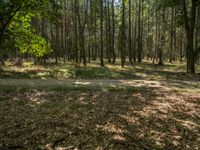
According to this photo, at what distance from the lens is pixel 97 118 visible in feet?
29.4

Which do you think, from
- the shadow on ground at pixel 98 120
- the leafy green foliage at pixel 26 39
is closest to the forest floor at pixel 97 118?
the shadow on ground at pixel 98 120

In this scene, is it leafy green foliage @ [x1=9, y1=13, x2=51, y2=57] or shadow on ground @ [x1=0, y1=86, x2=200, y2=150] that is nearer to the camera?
shadow on ground @ [x1=0, y1=86, x2=200, y2=150]

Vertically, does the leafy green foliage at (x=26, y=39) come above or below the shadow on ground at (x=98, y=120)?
above

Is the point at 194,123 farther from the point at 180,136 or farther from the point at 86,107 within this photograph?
the point at 86,107

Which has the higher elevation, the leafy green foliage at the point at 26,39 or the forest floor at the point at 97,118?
the leafy green foliage at the point at 26,39

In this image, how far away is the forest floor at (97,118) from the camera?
295 inches

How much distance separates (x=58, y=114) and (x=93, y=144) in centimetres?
231

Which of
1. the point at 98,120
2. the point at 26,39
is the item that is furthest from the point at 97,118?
the point at 26,39

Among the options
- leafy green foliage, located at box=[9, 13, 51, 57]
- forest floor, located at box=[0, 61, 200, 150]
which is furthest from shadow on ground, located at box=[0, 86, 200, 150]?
leafy green foliage, located at box=[9, 13, 51, 57]

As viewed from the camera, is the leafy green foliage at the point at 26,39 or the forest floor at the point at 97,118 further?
the leafy green foliage at the point at 26,39

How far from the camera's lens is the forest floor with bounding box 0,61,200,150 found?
748 centimetres

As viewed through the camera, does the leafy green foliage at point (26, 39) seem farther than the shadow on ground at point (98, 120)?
Yes

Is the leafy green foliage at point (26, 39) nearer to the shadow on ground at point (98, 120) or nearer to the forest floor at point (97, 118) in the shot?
the forest floor at point (97, 118)

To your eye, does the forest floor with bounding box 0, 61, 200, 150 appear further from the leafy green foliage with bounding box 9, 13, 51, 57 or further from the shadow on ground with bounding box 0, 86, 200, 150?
the leafy green foliage with bounding box 9, 13, 51, 57
